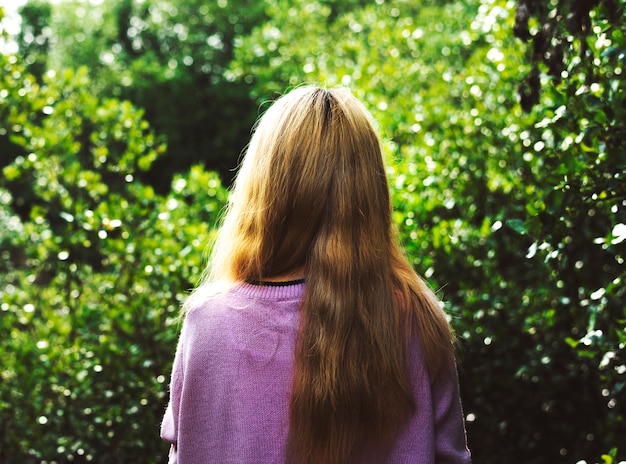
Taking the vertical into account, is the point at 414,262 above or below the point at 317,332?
above

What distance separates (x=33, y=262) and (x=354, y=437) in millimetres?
3642

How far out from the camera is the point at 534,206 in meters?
2.43

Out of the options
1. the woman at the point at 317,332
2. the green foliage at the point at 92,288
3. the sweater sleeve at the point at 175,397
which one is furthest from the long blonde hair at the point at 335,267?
the green foliage at the point at 92,288

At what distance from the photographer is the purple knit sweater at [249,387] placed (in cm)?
160

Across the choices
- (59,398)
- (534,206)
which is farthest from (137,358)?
(534,206)

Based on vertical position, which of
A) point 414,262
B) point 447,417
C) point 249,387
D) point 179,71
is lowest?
point 447,417

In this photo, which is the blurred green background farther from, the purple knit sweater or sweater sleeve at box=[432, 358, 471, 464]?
the purple knit sweater

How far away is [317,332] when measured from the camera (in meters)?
1.58

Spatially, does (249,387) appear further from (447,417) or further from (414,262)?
(414,262)

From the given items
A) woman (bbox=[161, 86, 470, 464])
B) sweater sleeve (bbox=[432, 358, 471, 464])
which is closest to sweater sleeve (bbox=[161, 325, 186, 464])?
woman (bbox=[161, 86, 470, 464])

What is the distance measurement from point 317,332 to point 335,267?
0.16 metres

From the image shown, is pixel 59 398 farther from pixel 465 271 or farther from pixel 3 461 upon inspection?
pixel 465 271

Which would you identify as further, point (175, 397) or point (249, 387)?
point (175, 397)

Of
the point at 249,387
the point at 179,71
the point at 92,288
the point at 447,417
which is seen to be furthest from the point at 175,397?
the point at 179,71
